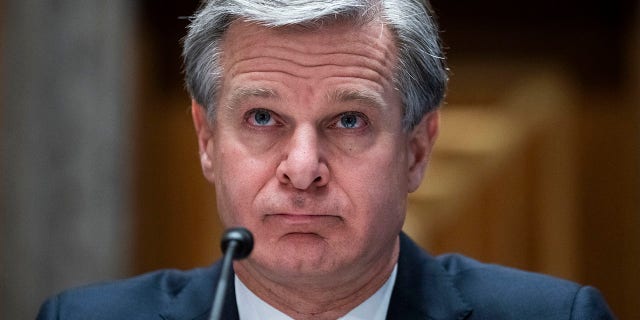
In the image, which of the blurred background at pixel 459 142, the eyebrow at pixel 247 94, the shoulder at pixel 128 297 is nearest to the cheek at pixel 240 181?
the eyebrow at pixel 247 94

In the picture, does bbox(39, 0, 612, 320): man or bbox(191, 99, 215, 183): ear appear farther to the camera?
bbox(191, 99, 215, 183): ear

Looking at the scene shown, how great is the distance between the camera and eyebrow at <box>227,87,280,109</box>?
8.93ft

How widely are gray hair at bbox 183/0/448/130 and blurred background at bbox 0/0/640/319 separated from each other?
2273 millimetres

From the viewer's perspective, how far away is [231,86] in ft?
9.23

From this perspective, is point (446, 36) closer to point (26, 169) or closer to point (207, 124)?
point (26, 169)

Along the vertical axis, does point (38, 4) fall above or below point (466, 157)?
above

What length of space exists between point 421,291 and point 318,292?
304 millimetres

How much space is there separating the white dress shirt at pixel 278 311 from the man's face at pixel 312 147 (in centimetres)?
15

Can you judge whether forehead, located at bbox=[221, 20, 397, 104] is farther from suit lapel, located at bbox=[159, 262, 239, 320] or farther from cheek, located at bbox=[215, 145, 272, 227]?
suit lapel, located at bbox=[159, 262, 239, 320]

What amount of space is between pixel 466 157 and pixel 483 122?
0.61 ft

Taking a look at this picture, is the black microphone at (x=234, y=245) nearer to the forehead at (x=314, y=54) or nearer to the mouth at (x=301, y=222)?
the mouth at (x=301, y=222)

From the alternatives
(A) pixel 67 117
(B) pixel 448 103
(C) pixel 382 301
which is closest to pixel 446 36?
(B) pixel 448 103

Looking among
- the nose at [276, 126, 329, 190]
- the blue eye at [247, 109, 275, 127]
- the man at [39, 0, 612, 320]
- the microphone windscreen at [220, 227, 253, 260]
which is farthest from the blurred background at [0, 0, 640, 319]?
the microphone windscreen at [220, 227, 253, 260]

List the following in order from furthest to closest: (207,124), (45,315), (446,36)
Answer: (446,36), (45,315), (207,124)
